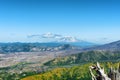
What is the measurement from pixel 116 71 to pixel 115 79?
70 centimetres

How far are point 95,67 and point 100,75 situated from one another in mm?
777

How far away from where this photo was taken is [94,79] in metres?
22.6

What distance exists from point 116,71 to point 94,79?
6.50 feet

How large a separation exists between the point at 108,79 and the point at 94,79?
1.29 metres

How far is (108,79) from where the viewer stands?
21859 millimetres

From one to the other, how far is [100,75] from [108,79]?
0.73 m

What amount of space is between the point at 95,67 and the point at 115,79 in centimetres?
204

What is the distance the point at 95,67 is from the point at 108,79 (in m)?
1.45

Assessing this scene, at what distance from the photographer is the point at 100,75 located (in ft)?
72.1

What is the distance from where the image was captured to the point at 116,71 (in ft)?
73.0
